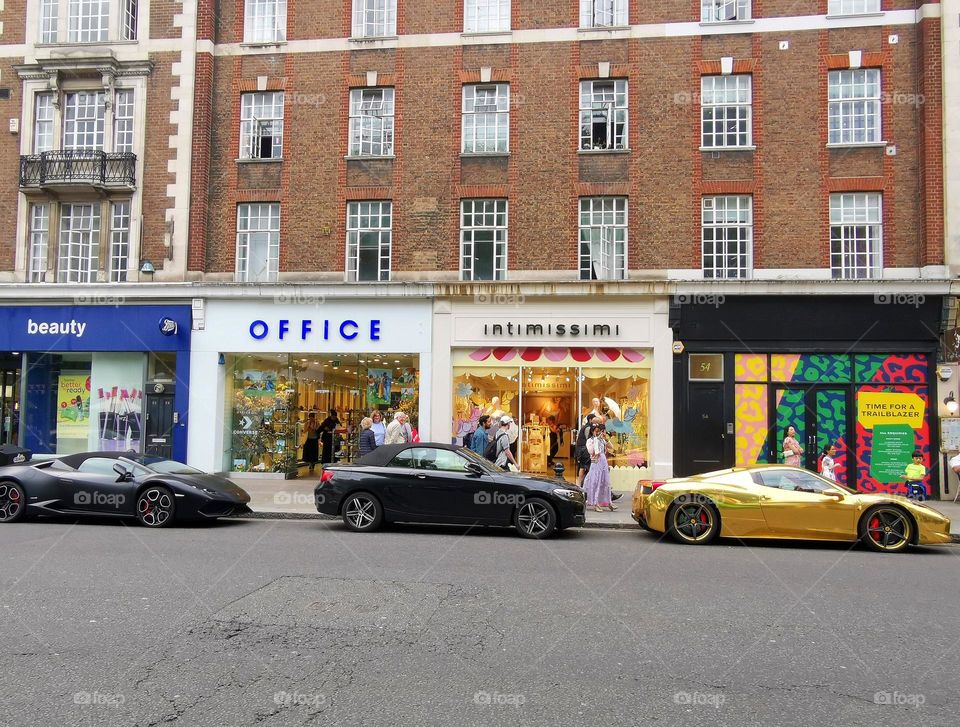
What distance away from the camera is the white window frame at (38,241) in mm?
19500

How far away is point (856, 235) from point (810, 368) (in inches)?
131

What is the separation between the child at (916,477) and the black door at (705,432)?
3.84 meters

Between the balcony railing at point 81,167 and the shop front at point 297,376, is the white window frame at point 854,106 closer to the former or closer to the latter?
the shop front at point 297,376

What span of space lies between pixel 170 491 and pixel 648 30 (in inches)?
591

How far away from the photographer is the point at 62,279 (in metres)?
19.5

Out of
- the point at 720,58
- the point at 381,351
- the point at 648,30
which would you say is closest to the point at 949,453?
the point at 720,58

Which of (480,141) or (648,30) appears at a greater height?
(648,30)

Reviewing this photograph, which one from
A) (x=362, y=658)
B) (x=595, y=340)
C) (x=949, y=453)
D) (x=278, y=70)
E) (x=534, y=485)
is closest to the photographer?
(x=362, y=658)

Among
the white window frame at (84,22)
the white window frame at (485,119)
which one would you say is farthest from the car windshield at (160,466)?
the white window frame at (84,22)

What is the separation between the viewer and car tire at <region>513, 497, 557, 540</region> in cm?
1125

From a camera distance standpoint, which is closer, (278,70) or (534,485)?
(534,485)

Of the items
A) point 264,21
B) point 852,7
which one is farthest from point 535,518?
point 264,21

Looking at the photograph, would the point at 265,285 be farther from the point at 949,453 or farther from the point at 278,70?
the point at 949,453

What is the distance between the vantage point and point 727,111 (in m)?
18.1
